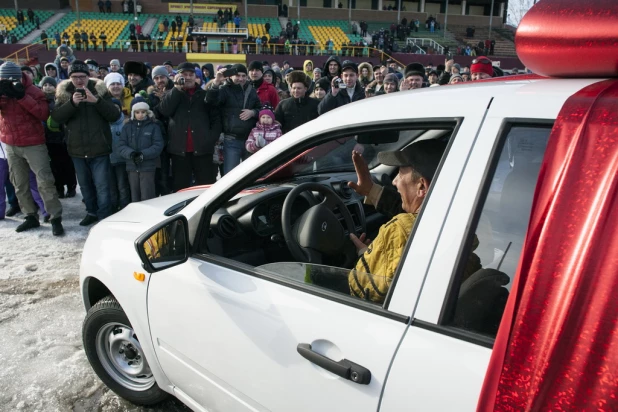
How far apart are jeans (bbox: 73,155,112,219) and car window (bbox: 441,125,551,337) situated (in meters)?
5.10

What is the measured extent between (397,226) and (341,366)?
529mm

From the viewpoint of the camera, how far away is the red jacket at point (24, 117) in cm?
502

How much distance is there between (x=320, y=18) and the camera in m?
40.8

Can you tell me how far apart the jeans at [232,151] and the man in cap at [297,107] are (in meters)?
0.57

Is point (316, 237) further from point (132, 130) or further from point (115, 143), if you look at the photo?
point (115, 143)

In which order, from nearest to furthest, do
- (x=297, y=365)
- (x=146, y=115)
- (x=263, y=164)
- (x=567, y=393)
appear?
(x=567, y=393) → (x=297, y=365) → (x=263, y=164) → (x=146, y=115)

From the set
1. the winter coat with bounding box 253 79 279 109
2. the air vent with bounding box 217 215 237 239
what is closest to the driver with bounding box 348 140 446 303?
the air vent with bounding box 217 215 237 239

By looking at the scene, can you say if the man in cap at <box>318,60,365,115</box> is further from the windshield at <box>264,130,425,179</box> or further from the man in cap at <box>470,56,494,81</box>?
the windshield at <box>264,130,425,179</box>

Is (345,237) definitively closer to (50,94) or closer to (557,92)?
(557,92)

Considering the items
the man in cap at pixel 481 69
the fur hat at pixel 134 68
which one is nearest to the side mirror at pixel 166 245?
the man in cap at pixel 481 69

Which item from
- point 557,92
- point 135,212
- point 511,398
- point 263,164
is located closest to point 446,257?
point 511,398

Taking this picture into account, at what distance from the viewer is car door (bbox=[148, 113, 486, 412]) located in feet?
4.21

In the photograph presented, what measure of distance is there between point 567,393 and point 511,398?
0.37 ft

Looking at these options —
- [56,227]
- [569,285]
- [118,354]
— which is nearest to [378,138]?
[569,285]
